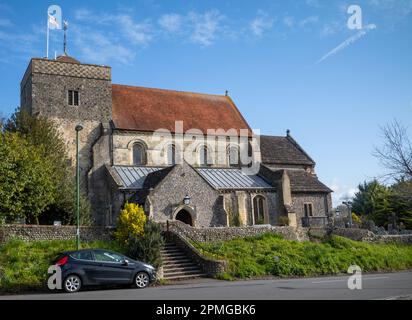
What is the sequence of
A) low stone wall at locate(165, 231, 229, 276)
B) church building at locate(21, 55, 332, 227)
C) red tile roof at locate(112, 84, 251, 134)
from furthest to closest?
1. red tile roof at locate(112, 84, 251, 134)
2. church building at locate(21, 55, 332, 227)
3. low stone wall at locate(165, 231, 229, 276)

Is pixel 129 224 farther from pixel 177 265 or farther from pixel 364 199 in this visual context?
pixel 364 199

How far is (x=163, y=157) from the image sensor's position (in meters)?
34.6

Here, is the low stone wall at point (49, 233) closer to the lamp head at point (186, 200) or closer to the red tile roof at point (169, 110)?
the lamp head at point (186, 200)

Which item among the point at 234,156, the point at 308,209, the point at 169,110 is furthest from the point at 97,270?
the point at 308,209

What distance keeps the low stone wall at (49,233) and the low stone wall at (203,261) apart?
12.4ft

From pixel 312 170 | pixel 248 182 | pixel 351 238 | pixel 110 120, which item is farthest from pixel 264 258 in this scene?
pixel 312 170

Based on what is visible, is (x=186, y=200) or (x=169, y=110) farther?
(x=169, y=110)

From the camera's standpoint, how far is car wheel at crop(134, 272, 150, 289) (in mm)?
16219

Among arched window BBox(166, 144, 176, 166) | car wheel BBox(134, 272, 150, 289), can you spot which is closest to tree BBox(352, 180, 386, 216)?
arched window BBox(166, 144, 176, 166)

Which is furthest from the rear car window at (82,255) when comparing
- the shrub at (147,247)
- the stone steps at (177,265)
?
the stone steps at (177,265)

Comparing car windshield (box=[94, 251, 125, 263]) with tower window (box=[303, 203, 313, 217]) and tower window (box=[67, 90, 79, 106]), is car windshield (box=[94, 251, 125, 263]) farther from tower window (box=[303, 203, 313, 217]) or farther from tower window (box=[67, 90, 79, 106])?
tower window (box=[303, 203, 313, 217])

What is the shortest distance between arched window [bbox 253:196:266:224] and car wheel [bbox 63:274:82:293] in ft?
64.3

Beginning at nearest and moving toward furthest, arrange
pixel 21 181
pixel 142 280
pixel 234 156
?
pixel 142 280
pixel 21 181
pixel 234 156

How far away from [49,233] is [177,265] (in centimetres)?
645
